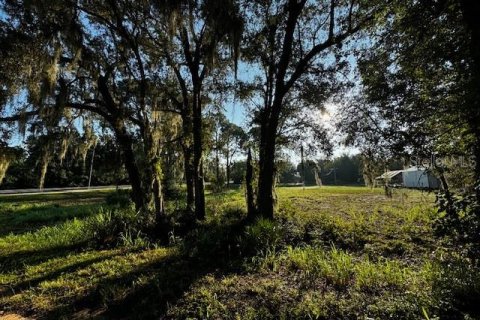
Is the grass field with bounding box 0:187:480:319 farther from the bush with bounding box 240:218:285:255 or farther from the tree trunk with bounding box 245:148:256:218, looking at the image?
the tree trunk with bounding box 245:148:256:218

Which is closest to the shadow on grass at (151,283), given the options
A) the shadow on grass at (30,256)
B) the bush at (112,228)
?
the shadow on grass at (30,256)

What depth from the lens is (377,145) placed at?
7816mm

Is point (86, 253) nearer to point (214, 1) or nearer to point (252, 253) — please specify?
point (252, 253)

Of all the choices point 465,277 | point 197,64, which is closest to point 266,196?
point 197,64

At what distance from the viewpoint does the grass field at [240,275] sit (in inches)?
147

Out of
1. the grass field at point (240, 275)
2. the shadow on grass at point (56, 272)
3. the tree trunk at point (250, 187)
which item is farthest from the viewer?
the tree trunk at point (250, 187)

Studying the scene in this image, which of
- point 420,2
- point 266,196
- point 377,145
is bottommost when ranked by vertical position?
point 266,196

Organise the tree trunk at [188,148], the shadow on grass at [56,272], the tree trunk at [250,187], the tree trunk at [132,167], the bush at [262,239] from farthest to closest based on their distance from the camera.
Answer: the tree trunk at [188,148] → the tree trunk at [250,187] → the tree trunk at [132,167] → the bush at [262,239] → the shadow on grass at [56,272]

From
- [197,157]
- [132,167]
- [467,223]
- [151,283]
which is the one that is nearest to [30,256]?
[132,167]

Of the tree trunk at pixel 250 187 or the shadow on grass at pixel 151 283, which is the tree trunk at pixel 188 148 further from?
the shadow on grass at pixel 151 283

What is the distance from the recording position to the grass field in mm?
3744

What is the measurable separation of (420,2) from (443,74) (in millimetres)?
1429

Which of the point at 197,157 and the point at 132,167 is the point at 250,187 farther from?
the point at 132,167

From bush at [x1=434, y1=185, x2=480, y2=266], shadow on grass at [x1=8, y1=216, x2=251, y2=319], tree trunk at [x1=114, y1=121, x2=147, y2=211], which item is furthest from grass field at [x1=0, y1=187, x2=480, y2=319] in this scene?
tree trunk at [x1=114, y1=121, x2=147, y2=211]
